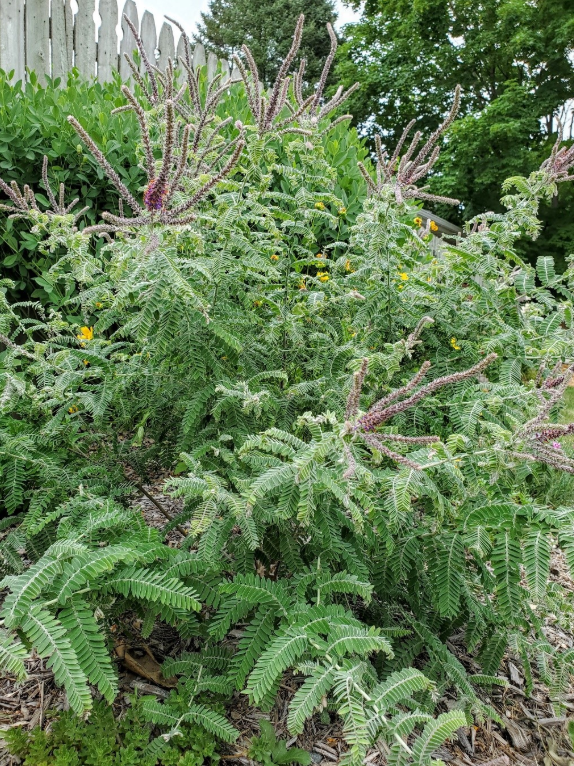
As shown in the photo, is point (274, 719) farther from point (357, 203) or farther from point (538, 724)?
point (357, 203)

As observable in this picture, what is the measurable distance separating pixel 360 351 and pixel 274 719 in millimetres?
1238

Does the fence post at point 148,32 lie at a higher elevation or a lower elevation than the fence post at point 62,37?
higher

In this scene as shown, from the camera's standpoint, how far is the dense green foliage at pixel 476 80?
14578 mm

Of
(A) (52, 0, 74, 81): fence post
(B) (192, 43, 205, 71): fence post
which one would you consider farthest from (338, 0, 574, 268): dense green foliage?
(A) (52, 0, 74, 81): fence post

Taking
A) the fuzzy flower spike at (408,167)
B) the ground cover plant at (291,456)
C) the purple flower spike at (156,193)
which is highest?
the fuzzy flower spike at (408,167)

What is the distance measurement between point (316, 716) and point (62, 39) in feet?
21.4

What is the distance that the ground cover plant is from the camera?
1.23 m

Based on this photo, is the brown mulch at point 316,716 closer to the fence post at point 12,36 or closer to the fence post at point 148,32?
the fence post at point 12,36

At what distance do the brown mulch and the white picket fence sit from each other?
509cm

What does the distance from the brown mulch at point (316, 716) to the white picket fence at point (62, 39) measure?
5.09 m

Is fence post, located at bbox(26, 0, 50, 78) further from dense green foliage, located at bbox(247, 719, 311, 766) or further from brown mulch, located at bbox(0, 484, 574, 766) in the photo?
dense green foliage, located at bbox(247, 719, 311, 766)

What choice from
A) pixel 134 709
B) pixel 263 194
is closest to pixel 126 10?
pixel 263 194

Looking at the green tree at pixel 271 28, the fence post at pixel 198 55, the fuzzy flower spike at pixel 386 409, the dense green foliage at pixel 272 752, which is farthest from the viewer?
the green tree at pixel 271 28

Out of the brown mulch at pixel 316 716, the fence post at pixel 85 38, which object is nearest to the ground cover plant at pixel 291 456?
the brown mulch at pixel 316 716
